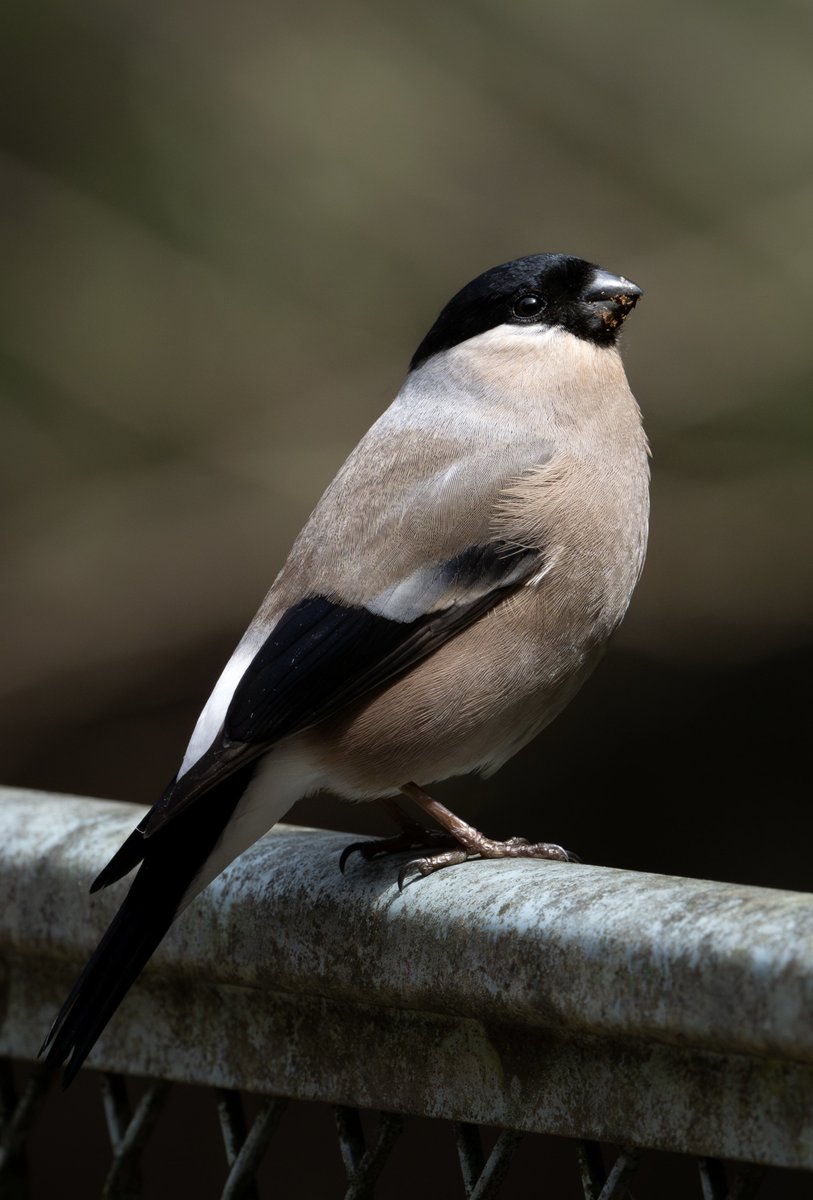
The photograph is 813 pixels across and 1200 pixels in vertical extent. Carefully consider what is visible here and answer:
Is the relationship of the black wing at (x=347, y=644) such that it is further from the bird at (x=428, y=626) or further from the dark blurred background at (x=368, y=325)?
the dark blurred background at (x=368, y=325)

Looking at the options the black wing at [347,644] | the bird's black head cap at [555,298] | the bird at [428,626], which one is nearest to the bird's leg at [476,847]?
the bird at [428,626]

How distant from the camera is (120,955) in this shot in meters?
2.03

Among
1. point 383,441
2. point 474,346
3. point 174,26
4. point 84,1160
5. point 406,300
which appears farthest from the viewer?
point 174,26

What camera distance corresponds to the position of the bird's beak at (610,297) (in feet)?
10.3

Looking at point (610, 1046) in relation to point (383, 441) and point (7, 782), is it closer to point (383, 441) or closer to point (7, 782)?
point (383, 441)

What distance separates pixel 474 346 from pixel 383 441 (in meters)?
0.35

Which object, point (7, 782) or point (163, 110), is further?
point (163, 110)

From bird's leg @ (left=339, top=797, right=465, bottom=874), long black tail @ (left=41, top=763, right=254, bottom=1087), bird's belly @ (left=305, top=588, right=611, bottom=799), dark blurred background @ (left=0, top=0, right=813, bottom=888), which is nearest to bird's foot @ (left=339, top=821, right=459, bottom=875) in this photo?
bird's leg @ (left=339, top=797, right=465, bottom=874)

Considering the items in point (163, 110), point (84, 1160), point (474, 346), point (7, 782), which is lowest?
point (84, 1160)

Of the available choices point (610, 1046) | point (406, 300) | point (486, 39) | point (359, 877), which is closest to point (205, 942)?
point (359, 877)

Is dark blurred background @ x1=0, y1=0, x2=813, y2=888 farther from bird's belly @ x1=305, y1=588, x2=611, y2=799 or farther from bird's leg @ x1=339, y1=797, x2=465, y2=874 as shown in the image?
bird's belly @ x1=305, y1=588, x2=611, y2=799

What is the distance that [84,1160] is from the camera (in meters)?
5.51

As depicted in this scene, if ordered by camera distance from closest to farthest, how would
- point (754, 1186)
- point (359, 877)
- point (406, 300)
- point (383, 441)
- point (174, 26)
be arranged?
point (754, 1186) → point (359, 877) → point (383, 441) → point (406, 300) → point (174, 26)

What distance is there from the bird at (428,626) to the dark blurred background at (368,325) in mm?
2430
